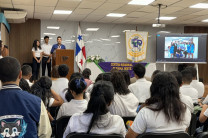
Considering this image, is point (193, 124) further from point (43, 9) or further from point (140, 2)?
point (43, 9)

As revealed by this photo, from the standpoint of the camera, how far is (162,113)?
5.98 feet

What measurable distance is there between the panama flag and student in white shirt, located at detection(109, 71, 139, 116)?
7598 mm

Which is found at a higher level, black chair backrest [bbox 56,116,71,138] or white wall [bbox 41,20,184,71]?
white wall [bbox 41,20,184,71]

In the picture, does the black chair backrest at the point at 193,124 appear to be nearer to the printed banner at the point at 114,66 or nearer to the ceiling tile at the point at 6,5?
the printed banner at the point at 114,66

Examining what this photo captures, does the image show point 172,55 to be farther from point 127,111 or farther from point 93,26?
point 127,111

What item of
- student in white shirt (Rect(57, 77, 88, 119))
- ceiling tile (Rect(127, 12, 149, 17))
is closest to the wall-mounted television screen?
ceiling tile (Rect(127, 12, 149, 17))

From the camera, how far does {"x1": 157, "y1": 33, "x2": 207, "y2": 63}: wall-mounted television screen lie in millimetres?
9773

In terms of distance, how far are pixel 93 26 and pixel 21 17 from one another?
375 centimetres

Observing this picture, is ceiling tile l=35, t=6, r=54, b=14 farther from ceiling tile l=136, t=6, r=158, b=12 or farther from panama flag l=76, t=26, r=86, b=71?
ceiling tile l=136, t=6, r=158, b=12

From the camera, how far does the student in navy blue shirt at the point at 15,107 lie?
1555mm

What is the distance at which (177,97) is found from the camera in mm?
1906

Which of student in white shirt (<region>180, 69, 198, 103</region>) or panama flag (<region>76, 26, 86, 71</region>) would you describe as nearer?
student in white shirt (<region>180, 69, 198, 103</region>)

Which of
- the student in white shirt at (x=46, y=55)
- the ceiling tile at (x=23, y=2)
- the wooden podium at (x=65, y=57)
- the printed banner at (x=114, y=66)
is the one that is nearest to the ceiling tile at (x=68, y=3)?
the ceiling tile at (x=23, y=2)

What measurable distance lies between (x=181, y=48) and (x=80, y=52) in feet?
13.5
